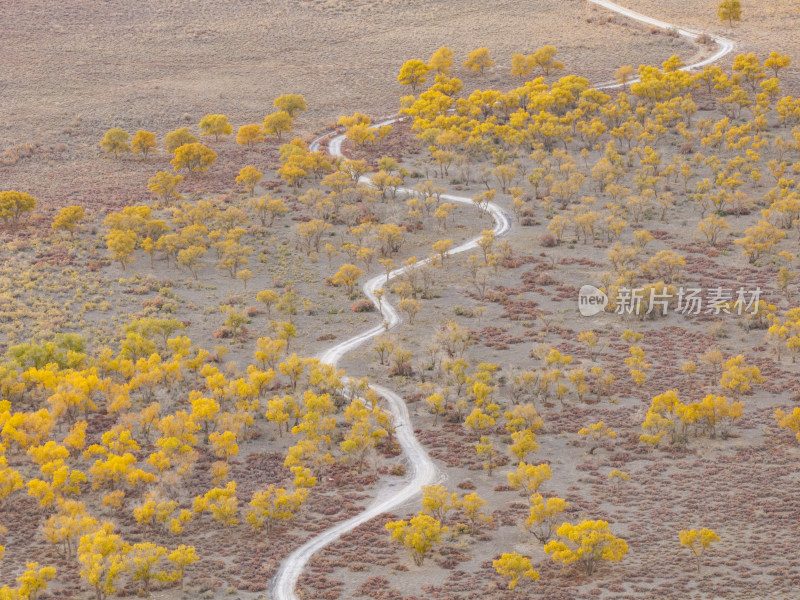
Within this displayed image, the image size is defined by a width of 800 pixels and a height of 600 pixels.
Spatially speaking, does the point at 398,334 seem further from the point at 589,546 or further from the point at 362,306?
the point at 589,546

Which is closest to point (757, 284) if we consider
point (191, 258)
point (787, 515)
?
point (787, 515)

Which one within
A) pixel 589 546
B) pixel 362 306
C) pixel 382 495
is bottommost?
pixel 382 495

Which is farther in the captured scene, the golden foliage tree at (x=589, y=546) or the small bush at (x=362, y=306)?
the small bush at (x=362, y=306)

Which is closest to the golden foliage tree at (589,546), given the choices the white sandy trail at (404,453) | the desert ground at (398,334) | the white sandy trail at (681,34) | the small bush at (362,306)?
the desert ground at (398,334)

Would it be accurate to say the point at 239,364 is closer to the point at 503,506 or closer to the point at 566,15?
the point at 503,506

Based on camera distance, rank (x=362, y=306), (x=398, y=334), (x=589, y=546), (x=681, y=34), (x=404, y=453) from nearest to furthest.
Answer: (x=589, y=546) < (x=404, y=453) < (x=398, y=334) < (x=362, y=306) < (x=681, y=34)

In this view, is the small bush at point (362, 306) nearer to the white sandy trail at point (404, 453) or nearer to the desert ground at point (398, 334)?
the white sandy trail at point (404, 453)

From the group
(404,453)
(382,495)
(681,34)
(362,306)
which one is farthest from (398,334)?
(681,34)

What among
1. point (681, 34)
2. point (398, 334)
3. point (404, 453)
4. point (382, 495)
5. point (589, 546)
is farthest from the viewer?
point (681, 34)

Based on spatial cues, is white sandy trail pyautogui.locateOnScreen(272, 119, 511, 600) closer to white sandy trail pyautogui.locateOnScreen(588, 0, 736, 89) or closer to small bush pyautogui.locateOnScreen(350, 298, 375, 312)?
small bush pyautogui.locateOnScreen(350, 298, 375, 312)
